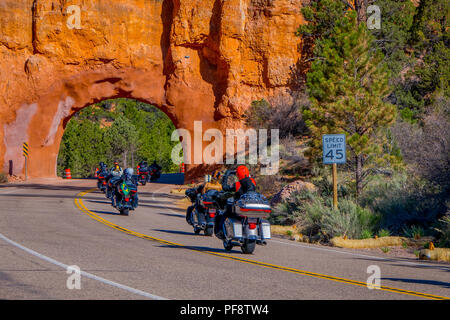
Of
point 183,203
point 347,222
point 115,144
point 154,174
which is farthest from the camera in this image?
point 115,144

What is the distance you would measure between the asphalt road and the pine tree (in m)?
7.70

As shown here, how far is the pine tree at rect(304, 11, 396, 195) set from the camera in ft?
72.7

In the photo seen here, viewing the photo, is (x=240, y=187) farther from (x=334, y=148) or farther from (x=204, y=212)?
(x=334, y=148)

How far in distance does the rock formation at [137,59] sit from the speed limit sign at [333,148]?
28.0 meters

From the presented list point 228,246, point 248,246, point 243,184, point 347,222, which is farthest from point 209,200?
point 347,222

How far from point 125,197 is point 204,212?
6.02 m

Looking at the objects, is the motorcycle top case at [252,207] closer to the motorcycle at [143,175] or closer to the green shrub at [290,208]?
the green shrub at [290,208]

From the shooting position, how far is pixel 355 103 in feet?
72.5

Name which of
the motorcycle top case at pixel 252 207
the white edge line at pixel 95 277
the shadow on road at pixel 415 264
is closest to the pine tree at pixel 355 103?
the shadow on road at pixel 415 264

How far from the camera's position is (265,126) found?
36.0 m

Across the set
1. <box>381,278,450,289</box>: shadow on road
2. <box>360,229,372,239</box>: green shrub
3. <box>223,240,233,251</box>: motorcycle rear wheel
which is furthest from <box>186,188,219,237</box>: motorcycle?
<box>381,278,450,289</box>: shadow on road
